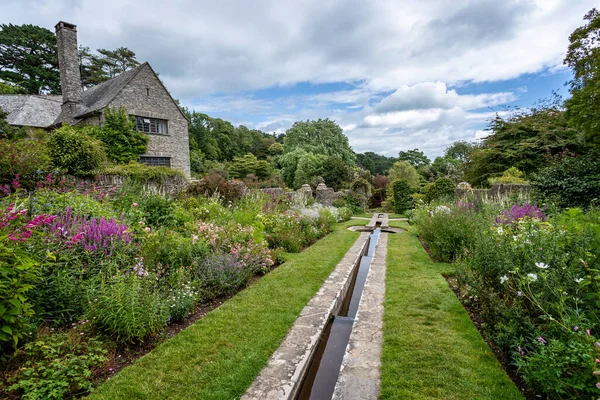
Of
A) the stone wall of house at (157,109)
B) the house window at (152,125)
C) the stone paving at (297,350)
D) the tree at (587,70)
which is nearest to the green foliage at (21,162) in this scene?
the stone paving at (297,350)

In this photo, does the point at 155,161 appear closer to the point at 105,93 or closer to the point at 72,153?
the point at 105,93

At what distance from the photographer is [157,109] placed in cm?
1706

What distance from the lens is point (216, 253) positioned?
4.81 metres

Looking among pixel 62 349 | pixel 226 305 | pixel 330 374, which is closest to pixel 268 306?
pixel 226 305

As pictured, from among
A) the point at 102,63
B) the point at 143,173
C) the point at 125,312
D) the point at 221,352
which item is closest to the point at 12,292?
the point at 125,312

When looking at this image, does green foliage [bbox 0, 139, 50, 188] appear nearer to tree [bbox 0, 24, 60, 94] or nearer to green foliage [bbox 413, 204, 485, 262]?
green foliage [bbox 413, 204, 485, 262]

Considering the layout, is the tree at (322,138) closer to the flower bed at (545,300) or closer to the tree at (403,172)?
the tree at (403,172)

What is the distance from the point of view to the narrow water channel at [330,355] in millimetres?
2596

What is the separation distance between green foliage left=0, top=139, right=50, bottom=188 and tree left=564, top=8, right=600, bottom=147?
14.3 metres

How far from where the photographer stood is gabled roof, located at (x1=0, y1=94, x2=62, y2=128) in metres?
17.1

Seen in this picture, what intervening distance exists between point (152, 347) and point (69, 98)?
18.0m

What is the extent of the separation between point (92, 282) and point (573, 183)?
11360 mm

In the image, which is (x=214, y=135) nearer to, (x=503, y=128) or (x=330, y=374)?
(x=503, y=128)

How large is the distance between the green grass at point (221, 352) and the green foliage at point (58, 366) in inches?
7.7
